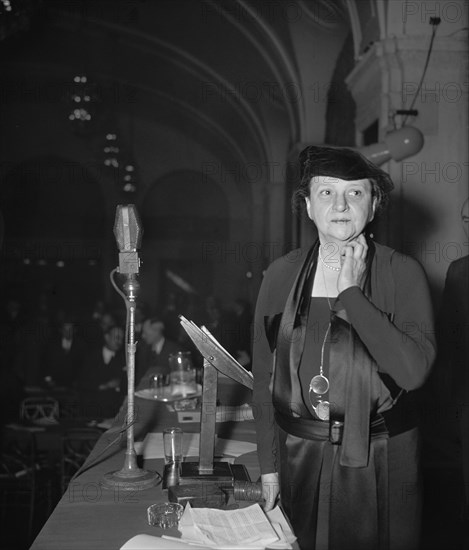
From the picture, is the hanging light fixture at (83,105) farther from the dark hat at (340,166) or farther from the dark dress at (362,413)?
the dark dress at (362,413)

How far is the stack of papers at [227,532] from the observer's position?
1.78 m

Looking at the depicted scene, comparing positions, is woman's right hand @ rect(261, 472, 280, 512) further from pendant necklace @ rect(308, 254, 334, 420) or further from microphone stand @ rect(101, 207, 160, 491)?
microphone stand @ rect(101, 207, 160, 491)

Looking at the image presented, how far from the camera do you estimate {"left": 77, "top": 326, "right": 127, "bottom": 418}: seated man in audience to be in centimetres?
741

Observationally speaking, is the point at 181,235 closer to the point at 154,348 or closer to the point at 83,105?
the point at 83,105

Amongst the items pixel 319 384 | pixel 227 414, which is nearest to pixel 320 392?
pixel 319 384

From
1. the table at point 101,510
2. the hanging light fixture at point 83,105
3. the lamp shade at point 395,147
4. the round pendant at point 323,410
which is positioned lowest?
the table at point 101,510

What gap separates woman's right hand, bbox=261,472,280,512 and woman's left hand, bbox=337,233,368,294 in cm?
68

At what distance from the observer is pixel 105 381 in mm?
7531

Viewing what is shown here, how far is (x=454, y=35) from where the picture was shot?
5965mm

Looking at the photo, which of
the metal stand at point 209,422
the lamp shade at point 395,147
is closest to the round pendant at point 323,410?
the metal stand at point 209,422

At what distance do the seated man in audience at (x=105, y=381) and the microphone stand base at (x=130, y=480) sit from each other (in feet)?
15.8

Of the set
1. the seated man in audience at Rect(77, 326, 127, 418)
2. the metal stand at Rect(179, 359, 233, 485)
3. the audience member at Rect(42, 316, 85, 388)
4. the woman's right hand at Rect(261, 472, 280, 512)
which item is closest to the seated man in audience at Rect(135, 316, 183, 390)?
the seated man in audience at Rect(77, 326, 127, 418)

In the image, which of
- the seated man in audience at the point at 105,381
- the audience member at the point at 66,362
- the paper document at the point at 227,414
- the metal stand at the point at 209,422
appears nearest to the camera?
the metal stand at the point at 209,422

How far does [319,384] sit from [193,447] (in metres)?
0.99
